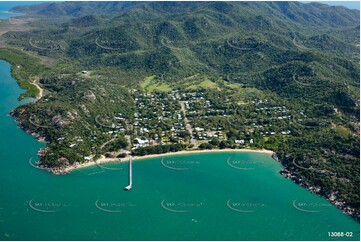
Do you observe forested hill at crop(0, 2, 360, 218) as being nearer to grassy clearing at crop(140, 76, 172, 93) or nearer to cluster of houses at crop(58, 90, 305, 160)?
cluster of houses at crop(58, 90, 305, 160)

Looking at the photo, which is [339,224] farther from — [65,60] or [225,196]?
[65,60]

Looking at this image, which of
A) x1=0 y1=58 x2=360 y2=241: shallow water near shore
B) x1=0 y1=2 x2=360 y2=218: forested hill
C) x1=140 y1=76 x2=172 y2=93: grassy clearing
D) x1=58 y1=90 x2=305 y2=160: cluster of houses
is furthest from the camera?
A: x1=140 y1=76 x2=172 y2=93: grassy clearing

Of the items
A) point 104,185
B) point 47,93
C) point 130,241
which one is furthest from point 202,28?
point 130,241

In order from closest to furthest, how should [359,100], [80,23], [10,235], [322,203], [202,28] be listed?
1. [10,235]
2. [322,203]
3. [359,100]
4. [202,28]
5. [80,23]

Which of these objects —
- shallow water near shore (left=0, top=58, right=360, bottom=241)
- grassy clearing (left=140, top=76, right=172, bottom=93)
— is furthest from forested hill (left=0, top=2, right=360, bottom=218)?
shallow water near shore (left=0, top=58, right=360, bottom=241)

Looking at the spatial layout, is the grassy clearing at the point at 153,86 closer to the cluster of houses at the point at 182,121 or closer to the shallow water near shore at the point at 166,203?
the cluster of houses at the point at 182,121

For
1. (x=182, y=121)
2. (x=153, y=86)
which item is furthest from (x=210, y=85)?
(x=182, y=121)

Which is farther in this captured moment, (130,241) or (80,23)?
(80,23)

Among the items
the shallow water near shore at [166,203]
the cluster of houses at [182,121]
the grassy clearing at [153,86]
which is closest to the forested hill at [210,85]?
the cluster of houses at [182,121]
